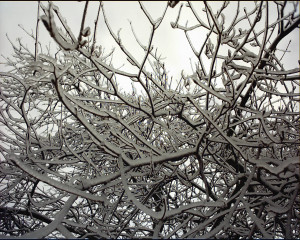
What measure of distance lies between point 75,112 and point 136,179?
3392mm

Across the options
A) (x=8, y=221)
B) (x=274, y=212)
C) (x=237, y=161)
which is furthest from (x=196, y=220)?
(x=8, y=221)

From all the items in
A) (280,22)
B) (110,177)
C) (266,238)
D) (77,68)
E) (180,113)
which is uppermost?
(77,68)

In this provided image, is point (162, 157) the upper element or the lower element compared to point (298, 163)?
upper

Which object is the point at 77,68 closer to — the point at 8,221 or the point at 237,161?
the point at 8,221

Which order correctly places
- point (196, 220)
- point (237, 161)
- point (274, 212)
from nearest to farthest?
1. point (274, 212)
2. point (237, 161)
3. point (196, 220)

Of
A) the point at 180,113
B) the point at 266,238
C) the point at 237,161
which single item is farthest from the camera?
the point at 237,161

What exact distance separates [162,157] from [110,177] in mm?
446

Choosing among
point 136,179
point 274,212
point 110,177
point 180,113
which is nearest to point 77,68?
point 136,179

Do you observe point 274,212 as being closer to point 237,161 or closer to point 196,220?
point 237,161

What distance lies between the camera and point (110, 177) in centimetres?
207

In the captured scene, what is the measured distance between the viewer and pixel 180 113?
8.29 feet

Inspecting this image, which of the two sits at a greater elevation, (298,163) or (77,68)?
(77,68)

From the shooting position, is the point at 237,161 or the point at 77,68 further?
the point at 77,68

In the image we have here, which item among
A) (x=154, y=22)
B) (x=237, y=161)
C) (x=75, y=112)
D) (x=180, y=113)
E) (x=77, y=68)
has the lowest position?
(x=75, y=112)
